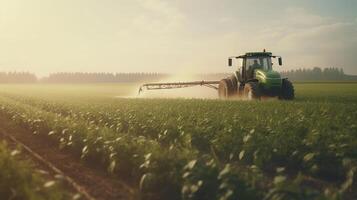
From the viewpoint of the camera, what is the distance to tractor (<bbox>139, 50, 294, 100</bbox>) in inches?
850

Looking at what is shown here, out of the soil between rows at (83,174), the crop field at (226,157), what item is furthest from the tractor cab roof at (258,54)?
the soil between rows at (83,174)

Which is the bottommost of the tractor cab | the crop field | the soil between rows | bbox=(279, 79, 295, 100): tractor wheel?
the soil between rows

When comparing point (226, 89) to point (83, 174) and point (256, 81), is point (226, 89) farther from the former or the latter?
point (83, 174)

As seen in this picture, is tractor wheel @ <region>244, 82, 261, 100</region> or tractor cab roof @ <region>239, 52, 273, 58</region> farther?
tractor cab roof @ <region>239, 52, 273, 58</region>

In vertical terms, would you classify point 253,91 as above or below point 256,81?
below

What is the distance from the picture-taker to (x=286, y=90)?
22.5m

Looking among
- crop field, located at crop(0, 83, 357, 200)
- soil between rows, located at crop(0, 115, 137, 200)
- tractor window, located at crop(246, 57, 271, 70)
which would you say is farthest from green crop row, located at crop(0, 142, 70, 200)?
tractor window, located at crop(246, 57, 271, 70)

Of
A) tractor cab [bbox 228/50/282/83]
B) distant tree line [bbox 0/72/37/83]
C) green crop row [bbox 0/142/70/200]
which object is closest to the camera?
green crop row [bbox 0/142/70/200]

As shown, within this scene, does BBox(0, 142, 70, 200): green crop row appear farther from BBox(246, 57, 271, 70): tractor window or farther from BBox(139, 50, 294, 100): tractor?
BBox(246, 57, 271, 70): tractor window

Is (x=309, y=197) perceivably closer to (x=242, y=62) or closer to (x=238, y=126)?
(x=238, y=126)

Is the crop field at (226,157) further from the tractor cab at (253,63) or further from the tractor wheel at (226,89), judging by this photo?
the tractor wheel at (226,89)

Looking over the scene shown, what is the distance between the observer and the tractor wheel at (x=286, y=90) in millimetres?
22516

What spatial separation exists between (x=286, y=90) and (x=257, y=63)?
2.24 metres

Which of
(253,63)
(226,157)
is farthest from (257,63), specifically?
(226,157)
